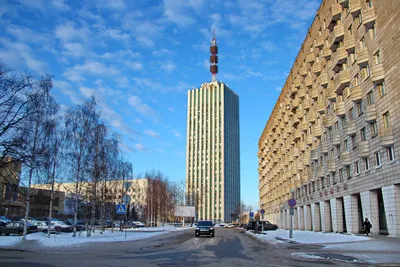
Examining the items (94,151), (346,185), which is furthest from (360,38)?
(94,151)

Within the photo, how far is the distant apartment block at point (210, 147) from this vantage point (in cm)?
16962

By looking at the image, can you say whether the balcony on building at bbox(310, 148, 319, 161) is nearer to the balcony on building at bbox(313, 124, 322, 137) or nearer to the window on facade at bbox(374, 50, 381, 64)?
the balcony on building at bbox(313, 124, 322, 137)

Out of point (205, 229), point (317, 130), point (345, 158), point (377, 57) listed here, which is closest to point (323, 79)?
point (317, 130)

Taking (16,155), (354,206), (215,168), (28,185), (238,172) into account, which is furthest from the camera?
(238,172)

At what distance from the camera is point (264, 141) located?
326ft

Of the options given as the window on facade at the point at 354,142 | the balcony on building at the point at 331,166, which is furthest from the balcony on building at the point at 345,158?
the balcony on building at the point at 331,166

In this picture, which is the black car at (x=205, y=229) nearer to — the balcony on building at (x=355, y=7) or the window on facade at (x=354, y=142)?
the window on facade at (x=354, y=142)

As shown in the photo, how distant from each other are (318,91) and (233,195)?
138m

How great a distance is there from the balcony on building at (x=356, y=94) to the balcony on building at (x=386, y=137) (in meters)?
5.70

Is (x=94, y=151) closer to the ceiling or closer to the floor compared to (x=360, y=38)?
closer to the floor

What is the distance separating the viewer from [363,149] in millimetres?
31422

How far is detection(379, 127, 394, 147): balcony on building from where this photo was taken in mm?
26859

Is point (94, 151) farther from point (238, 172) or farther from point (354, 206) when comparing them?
point (238, 172)

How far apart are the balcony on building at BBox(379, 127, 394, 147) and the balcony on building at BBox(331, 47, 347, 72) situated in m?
11.3
